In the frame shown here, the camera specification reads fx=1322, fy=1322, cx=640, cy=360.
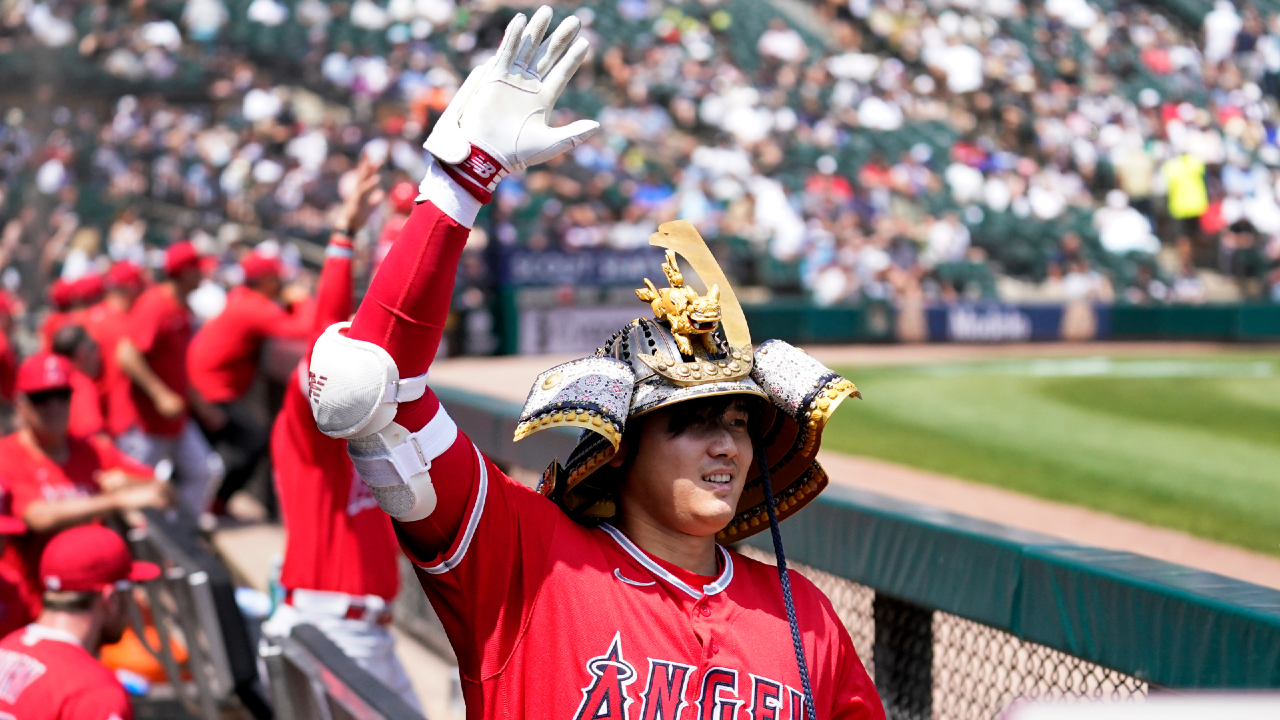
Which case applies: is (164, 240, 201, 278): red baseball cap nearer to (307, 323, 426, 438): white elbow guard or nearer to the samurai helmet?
the samurai helmet

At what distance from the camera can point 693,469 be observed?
2146 millimetres

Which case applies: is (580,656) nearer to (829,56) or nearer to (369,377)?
(369,377)

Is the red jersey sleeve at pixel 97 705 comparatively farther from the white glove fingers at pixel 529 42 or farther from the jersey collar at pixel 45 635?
the white glove fingers at pixel 529 42

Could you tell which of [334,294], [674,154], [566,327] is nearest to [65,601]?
[334,294]

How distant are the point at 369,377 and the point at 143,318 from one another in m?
6.79

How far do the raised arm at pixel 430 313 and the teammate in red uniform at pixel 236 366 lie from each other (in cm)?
559

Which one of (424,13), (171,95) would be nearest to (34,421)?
(171,95)

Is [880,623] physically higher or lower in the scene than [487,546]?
lower

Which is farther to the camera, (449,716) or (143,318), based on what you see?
(143,318)

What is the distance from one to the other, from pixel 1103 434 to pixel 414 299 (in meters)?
8.70

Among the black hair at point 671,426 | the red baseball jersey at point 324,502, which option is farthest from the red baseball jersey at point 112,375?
the black hair at point 671,426

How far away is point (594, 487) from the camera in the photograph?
2299 millimetres

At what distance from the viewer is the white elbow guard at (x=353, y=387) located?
1.81 m

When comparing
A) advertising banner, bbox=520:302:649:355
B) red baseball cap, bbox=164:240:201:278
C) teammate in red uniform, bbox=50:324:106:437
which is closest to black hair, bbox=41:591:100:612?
teammate in red uniform, bbox=50:324:106:437
